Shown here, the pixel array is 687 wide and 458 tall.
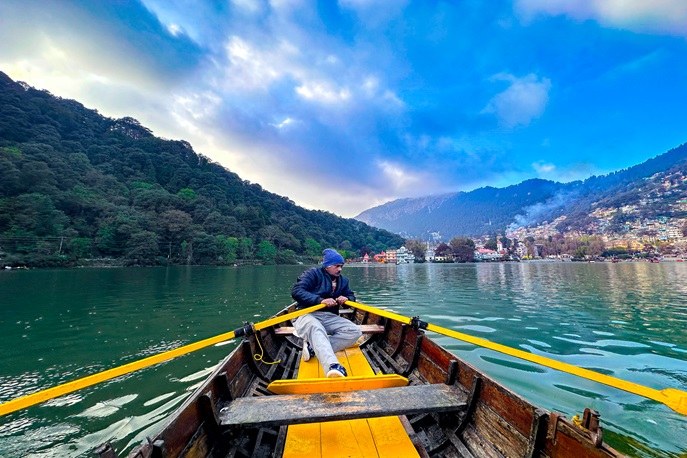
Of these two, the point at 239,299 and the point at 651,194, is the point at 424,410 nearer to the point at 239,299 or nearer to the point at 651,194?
the point at 239,299

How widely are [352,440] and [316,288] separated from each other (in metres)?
2.55

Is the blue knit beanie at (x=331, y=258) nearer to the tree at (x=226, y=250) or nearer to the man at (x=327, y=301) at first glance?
the man at (x=327, y=301)

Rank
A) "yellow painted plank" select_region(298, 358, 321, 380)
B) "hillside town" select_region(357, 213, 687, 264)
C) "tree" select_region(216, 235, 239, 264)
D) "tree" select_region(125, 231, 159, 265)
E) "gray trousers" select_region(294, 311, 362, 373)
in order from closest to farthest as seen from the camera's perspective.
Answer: "gray trousers" select_region(294, 311, 362, 373)
"yellow painted plank" select_region(298, 358, 321, 380)
"tree" select_region(125, 231, 159, 265)
"tree" select_region(216, 235, 239, 264)
"hillside town" select_region(357, 213, 687, 264)

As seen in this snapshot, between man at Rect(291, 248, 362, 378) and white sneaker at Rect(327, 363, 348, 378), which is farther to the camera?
man at Rect(291, 248, 362, 378)

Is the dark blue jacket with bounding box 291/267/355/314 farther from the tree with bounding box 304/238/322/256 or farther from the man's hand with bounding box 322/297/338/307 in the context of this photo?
the tree with bounding box 304/238/322/256

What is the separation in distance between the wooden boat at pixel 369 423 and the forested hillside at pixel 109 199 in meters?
60.3

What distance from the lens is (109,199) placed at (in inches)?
2608

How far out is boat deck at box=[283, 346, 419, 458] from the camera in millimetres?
2688

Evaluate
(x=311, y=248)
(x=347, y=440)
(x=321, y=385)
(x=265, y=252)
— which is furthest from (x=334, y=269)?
(x=311, y=248)

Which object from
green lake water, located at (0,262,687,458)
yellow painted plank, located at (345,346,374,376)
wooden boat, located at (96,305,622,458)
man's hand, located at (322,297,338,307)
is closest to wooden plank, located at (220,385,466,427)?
wooden boat, located at (96,305,622,458)

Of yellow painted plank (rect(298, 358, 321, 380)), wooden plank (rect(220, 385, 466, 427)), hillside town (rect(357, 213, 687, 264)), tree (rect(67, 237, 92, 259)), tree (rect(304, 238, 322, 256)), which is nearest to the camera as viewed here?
wooden plank (rect(220, 385, 466, 427))

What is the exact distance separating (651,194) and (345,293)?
27147 cm

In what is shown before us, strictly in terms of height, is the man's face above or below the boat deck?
above

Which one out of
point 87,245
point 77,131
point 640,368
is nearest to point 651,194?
point 640,368
